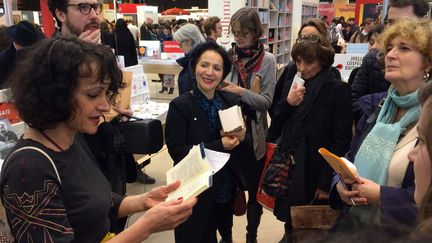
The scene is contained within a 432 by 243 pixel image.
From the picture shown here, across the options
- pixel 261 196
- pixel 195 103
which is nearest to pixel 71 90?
pixel 195 103

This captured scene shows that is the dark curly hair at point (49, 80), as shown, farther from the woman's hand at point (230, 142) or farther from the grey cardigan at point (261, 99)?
the grey cardigan at point (261, 99)

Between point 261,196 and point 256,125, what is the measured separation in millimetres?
508

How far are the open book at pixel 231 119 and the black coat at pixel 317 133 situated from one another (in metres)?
0.37

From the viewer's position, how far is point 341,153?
210cm

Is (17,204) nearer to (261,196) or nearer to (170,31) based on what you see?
(261,196)

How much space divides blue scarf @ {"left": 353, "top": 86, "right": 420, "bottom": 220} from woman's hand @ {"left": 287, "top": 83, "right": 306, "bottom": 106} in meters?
0.55

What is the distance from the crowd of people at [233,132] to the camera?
1.01 metres

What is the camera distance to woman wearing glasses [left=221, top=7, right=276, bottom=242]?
99.5 inches

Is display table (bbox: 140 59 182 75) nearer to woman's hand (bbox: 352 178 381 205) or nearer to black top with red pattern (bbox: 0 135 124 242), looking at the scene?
woman's hand (bbox: 352 178 381 205)

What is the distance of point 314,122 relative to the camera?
2119 millimetres

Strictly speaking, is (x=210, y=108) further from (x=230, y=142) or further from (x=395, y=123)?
(x=395, y=123)

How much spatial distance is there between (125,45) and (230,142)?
5.23 m

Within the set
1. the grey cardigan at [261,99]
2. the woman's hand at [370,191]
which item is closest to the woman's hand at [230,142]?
the grey cardigan at [261,99]

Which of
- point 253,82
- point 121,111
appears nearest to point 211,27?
point 253,82
